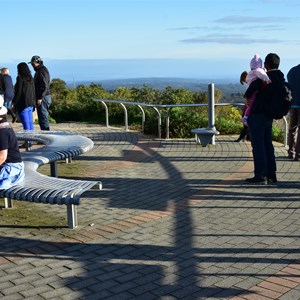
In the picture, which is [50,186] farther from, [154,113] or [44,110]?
[154,113]

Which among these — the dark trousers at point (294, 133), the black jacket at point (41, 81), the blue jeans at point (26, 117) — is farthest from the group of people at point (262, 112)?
the blue jeans at point (26, 117)

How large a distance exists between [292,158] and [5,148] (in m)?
5.75

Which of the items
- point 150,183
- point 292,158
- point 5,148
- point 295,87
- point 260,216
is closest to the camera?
point 5,148

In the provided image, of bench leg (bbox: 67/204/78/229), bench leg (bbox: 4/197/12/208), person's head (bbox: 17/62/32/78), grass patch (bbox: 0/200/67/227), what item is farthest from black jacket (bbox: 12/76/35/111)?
bench leg (bbox: 67/204/78/229)

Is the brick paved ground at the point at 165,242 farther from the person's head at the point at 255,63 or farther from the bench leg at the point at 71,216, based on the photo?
the person's head at the point at 255,63

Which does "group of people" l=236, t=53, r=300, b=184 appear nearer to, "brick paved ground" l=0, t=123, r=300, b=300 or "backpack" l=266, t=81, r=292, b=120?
"backpack" l=266, t=81, r=292, b=120

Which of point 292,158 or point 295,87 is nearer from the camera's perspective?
point 295,87

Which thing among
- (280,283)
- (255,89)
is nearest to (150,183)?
(255,89)

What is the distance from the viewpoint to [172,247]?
4.89 meters

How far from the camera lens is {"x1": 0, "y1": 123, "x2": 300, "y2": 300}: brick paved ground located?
13.1 ft

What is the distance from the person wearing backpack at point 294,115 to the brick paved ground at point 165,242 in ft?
3.06

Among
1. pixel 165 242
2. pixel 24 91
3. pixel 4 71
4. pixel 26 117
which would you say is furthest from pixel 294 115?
pixel 4 71

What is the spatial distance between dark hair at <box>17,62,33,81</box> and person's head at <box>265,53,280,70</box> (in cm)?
507

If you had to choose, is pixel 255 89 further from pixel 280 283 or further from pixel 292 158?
pixel 280 283
